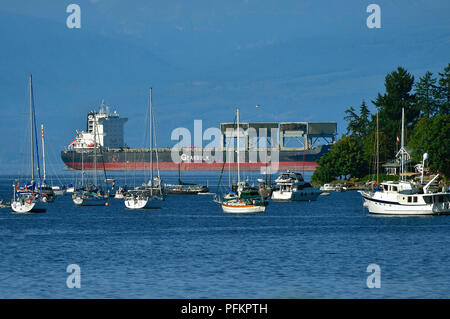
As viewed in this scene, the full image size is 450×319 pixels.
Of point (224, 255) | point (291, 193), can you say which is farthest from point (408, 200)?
point (291, 193)

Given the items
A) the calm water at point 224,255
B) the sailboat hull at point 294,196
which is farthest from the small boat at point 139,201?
the sailboat hull at point 294,196

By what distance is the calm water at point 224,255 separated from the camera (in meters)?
37.8

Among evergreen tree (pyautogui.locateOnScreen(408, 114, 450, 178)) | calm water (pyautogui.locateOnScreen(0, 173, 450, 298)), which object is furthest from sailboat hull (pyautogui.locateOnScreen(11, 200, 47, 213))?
evergreen tree (pyautogui.locateOnScreen(408, 114, 450, 178))

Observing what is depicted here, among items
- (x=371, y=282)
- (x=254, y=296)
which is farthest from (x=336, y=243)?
(x=254, y=296)

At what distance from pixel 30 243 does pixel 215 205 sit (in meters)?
48.8

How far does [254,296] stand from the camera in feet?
117

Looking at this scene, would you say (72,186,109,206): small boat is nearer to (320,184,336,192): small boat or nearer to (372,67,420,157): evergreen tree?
(320,184,336,192): small boat

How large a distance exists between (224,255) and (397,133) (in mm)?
117781

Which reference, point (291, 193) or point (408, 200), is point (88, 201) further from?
point (408, 200)

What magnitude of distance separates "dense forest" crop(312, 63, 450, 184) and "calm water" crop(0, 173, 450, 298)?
4743cm

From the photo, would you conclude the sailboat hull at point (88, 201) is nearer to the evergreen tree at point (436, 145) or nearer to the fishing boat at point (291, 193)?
the fishing boat at point (291, 193)

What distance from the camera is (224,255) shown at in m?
51.3

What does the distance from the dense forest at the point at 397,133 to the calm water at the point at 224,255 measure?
47430 millimetres

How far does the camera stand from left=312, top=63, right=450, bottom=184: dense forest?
422ft
